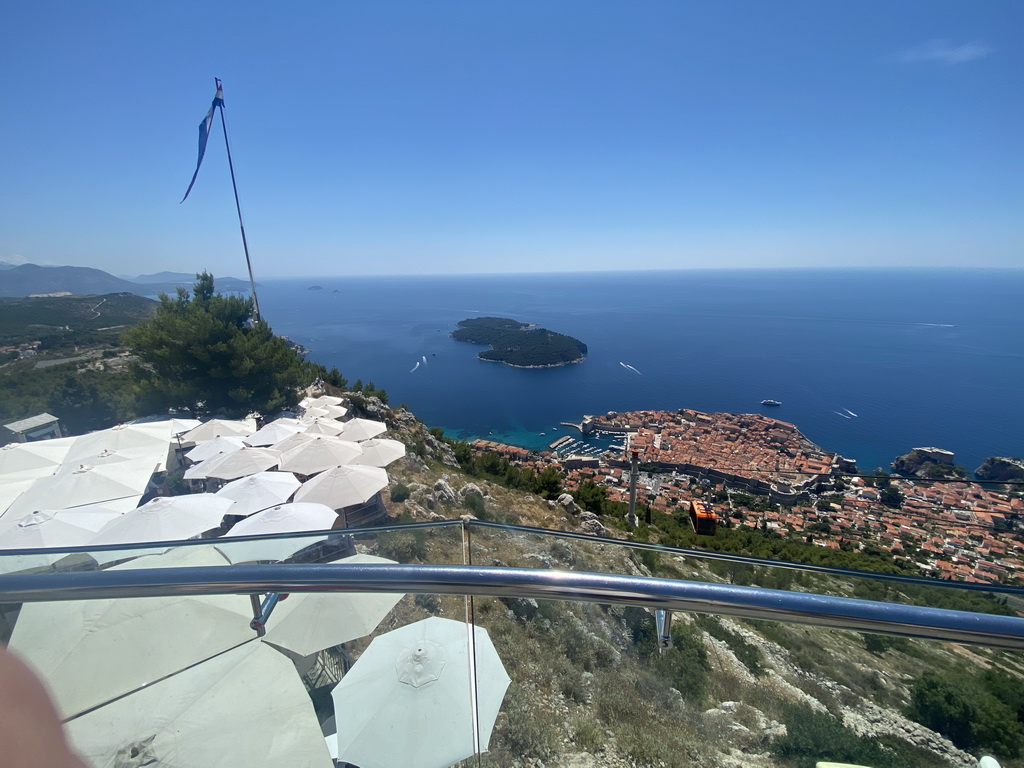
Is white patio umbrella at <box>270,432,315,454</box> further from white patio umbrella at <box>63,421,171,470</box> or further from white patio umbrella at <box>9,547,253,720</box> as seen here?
white patio umbrella at <box>9,547,253,720</box>

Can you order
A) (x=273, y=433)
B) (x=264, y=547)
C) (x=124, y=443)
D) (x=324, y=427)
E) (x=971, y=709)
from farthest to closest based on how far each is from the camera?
1. (x=324, y=427)
2. (x=273, y=433)
3. (x=124, y=443)
4. (x=264, y=547)
5. (x=971, y=709)

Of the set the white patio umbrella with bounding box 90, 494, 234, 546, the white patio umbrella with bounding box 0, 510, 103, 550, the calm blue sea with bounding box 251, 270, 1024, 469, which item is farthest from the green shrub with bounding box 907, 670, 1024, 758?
the calm blue sea with bounding box 251, 270, 1024, 469

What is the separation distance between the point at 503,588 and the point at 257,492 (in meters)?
7.03

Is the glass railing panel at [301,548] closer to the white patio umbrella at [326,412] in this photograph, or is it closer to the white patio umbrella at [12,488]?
the white patio umbrella at [12,488]

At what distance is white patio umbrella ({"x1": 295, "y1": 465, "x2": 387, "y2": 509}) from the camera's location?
6863 millimetres

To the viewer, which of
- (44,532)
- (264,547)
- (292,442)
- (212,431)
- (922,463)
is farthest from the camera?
(922,463)

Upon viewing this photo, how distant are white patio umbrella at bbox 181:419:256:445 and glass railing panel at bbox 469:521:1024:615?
1034cm

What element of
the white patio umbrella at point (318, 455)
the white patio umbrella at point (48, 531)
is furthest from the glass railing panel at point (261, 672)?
the white patio umbrella at point (318, 455)

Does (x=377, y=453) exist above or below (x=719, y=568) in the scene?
below

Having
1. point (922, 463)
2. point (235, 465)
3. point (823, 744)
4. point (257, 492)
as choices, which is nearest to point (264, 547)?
point (823, 744)

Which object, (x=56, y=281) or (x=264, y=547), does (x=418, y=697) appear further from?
(x=56, y=281)

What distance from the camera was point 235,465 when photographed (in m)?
8.15

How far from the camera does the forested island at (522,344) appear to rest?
57656 mm

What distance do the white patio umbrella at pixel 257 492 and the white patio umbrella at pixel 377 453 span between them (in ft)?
5.70
